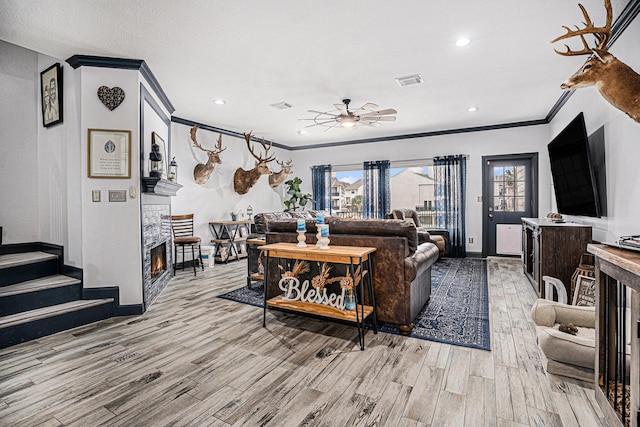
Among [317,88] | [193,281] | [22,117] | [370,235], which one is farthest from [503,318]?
[22,117]

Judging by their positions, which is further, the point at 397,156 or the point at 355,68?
the point at 397,156

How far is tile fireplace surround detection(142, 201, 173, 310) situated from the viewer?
139 inches

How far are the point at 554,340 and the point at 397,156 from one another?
5653 mm

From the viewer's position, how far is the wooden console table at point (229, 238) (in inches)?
238

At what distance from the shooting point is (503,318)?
3.11m

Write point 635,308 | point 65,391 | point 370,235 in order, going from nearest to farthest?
point 635,308 → point 65,391 → point 370,235

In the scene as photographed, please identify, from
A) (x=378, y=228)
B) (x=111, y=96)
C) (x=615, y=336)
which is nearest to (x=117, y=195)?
(x=111, y=96)

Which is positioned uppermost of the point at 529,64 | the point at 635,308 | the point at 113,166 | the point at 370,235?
the point at 529,64

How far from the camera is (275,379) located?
2.08 meters

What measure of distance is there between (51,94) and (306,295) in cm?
379

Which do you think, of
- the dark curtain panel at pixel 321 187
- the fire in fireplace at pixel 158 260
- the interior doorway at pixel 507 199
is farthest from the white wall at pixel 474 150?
the fire in fireplace at pixel 158 260

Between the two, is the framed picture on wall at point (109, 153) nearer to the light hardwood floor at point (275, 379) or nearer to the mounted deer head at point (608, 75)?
the light hardwood floor at point (275, 379)

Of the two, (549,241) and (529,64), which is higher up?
(529,64)

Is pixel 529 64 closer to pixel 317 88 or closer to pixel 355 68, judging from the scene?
pixel 355 68
